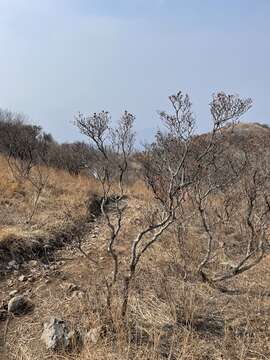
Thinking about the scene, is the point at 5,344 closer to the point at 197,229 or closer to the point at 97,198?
the point at 197,229

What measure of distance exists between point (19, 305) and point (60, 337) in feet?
3.59

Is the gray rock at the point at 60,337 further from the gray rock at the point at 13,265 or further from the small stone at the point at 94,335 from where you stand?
the gray rock at the point at 13,265

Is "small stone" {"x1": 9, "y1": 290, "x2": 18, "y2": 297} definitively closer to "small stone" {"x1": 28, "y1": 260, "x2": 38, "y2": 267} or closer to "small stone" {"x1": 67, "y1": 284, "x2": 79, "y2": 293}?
"small stone" {"x1": 67, "y1": 284, "x2": 79, "y2": 293}

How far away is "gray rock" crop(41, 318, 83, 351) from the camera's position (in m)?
4.00

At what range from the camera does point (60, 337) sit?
4039 mm

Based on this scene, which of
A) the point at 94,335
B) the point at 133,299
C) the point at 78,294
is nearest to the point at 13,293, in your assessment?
the point at 78,294

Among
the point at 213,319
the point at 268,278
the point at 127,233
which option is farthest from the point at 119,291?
the point at 127,233

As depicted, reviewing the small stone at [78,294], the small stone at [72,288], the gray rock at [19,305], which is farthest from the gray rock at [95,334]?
the small stone at [72,288]

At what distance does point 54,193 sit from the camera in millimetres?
11727

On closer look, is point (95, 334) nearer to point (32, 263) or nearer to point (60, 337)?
point (60, 337)

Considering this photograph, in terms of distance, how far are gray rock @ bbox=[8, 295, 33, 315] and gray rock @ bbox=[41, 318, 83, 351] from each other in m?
0.81

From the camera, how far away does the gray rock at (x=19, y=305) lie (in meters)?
4.92

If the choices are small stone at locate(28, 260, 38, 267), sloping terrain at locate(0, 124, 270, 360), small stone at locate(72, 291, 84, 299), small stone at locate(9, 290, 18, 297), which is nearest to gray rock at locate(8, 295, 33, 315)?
sloping terrain at locate(0, 124, 270, 360)

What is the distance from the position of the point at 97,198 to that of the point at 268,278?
694 centimetres
